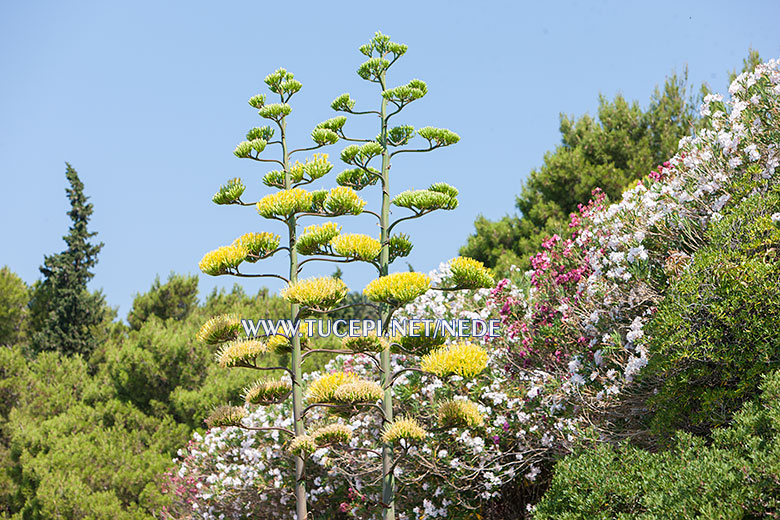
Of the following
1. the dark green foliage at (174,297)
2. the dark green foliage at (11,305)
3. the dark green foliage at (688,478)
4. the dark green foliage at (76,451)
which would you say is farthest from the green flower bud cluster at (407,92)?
the dark green foliage at (11,305)

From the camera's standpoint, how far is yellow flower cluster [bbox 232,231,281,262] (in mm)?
6363

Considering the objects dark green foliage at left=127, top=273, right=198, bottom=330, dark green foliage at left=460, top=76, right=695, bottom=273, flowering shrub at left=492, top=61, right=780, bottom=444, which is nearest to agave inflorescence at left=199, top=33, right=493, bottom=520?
flowering shrub at left=492, top=61, right=780, bottom=444

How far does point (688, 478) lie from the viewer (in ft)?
13.6

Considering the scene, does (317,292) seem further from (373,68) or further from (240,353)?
(373,68)

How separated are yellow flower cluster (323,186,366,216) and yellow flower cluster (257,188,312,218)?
0.21 m

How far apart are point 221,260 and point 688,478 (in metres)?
4.25

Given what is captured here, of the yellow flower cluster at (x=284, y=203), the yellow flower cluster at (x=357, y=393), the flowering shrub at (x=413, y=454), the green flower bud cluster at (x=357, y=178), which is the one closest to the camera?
the yellow flower cluster at (x=357, y=393)

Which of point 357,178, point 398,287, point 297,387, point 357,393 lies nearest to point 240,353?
point 297,387

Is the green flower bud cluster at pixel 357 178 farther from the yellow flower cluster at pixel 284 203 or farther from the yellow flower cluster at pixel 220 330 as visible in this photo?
the yellow flower cluster at pixel 220 330

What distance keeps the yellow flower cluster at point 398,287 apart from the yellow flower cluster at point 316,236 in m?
1.05

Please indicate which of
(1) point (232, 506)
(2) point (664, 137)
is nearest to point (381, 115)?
(1) point (232, 506)

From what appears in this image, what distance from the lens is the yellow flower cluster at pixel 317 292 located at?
18.9 feet

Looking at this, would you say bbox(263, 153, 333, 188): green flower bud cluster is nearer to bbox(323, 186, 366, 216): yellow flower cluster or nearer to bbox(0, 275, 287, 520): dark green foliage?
bbox(323, 186, 366, 216): yellow flower cluster

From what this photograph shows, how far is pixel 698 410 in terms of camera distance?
5406mm
